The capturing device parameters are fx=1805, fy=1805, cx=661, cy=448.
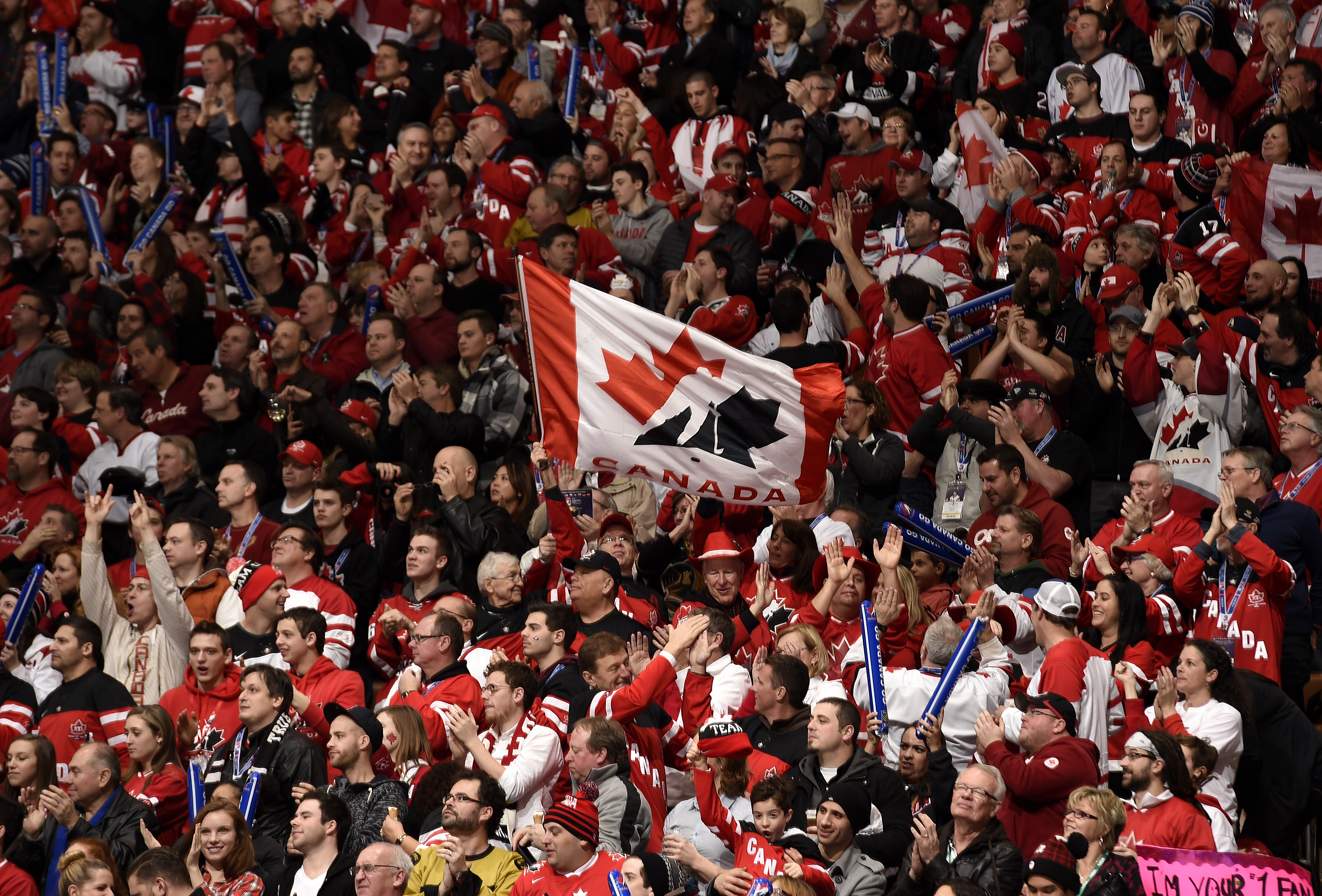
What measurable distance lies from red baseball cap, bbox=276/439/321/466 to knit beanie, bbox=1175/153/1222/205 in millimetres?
6555

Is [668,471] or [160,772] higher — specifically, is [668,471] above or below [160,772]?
above

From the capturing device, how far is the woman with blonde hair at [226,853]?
28.5 feet

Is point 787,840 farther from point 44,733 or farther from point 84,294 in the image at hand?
point 84,294

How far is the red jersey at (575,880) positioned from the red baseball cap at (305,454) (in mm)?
4914

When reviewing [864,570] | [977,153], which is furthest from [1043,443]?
[977,153]

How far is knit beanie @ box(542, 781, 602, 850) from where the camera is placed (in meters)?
7.97

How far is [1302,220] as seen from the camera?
42.2ft

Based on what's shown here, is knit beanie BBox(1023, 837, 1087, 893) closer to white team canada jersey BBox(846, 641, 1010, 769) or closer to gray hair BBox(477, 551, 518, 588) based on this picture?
white team canada jersey BBox(846, 641, 1010, 769)

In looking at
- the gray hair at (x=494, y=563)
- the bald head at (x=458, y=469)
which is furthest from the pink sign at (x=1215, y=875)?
the bald head at (x=458, y=469)

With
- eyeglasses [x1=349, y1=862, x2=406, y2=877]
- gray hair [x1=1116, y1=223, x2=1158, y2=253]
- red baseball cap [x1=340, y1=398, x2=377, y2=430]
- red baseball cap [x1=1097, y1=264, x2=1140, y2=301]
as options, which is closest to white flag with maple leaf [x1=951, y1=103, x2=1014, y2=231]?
gray hair [x1=1116, y1=223, x2=1158, y2=253]

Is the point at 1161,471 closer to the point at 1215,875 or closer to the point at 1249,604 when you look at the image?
the point at 1249,604

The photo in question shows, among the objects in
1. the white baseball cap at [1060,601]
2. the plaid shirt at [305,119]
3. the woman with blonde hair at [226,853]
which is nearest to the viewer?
the woman with blonde hair at [226,853]

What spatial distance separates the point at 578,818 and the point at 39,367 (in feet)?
26.7

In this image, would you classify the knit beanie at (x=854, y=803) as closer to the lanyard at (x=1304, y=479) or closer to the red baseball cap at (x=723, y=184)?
the lanyard at (x=1304, y=479)
